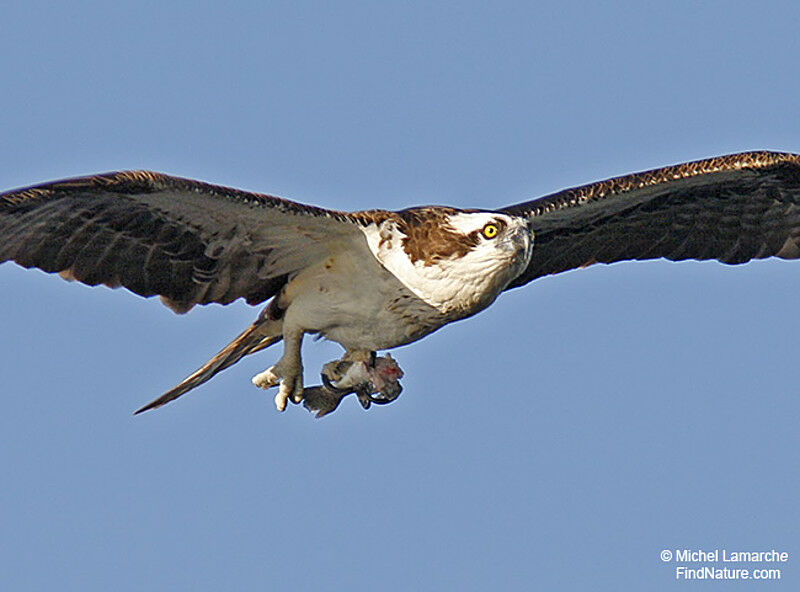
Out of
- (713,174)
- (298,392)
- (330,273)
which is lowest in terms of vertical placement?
(298,392)

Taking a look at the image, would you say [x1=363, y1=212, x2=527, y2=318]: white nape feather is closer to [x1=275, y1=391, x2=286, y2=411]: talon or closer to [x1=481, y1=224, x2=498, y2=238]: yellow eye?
[x1=481, y1=224, x2=498, y2=238]: yellow eye

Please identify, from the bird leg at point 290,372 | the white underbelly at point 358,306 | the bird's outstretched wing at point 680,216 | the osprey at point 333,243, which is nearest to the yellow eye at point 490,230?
the osprey at point 333,243

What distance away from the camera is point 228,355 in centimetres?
1551

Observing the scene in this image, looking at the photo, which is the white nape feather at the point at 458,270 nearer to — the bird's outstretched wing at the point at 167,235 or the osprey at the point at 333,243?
the osprey at the point at 333,243

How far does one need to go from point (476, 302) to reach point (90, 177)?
3240 mm

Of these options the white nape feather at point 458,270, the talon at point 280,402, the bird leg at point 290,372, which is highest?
the white nape feather at point 458,270

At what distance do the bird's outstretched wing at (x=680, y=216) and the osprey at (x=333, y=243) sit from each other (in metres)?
0.02

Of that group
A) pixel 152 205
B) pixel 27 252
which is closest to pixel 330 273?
pixel 152 205

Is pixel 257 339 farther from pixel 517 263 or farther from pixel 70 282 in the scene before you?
pixel 517 263

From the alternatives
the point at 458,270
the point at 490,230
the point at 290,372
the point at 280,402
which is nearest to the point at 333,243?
the point at 290,372

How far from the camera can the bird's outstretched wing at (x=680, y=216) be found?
1501 cm

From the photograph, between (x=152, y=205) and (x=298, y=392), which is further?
(x=298, y=392)

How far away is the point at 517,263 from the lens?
Result: 13.5 metres

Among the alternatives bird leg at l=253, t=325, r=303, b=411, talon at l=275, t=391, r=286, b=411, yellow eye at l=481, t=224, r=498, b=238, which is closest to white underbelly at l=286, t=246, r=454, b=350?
bird leg at l=253, t=325, r=303, b=411
